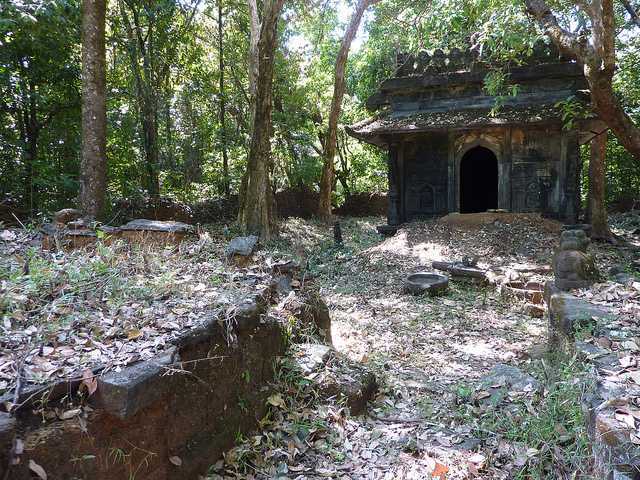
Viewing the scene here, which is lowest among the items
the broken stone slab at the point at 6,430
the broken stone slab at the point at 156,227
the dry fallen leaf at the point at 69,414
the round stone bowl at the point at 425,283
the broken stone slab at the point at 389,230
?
the round stone bowl at the point at 425,283

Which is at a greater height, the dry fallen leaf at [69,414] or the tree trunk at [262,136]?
the tree trunk at [262,136]

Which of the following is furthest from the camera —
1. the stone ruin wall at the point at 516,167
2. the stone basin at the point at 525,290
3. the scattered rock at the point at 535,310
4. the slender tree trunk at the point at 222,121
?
the slender tree trunk at the point at 222,121

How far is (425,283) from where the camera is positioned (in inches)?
327

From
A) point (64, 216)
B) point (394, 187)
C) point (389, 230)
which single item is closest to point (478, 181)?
point (394, 187)

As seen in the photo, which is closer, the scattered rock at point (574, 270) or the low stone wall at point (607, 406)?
the low stone wall at point (607, 406)

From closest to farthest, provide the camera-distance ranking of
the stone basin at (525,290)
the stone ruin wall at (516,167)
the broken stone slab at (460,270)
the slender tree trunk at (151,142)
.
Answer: the stone basin at (525,290), the broken stone slab at (460,270), the stone ruin wall at (516,167), the slender tree trunk at (151,142)

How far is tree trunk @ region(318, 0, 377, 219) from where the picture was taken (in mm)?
14641

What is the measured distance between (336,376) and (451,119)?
9.95m

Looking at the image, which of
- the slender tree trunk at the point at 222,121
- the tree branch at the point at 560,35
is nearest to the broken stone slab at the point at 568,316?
the tree branch at the point at 560,35

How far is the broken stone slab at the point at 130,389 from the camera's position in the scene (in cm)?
209

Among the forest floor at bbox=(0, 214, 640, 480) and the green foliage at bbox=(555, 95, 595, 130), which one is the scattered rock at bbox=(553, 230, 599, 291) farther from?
the green foliage at bbox=(555, 95, 595, 130)

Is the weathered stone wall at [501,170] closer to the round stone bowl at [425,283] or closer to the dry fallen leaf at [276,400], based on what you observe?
the round stone bowl at [425,283]

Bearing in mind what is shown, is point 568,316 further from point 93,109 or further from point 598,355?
point 93,109

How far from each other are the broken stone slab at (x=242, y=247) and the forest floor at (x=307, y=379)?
146 millimetres
